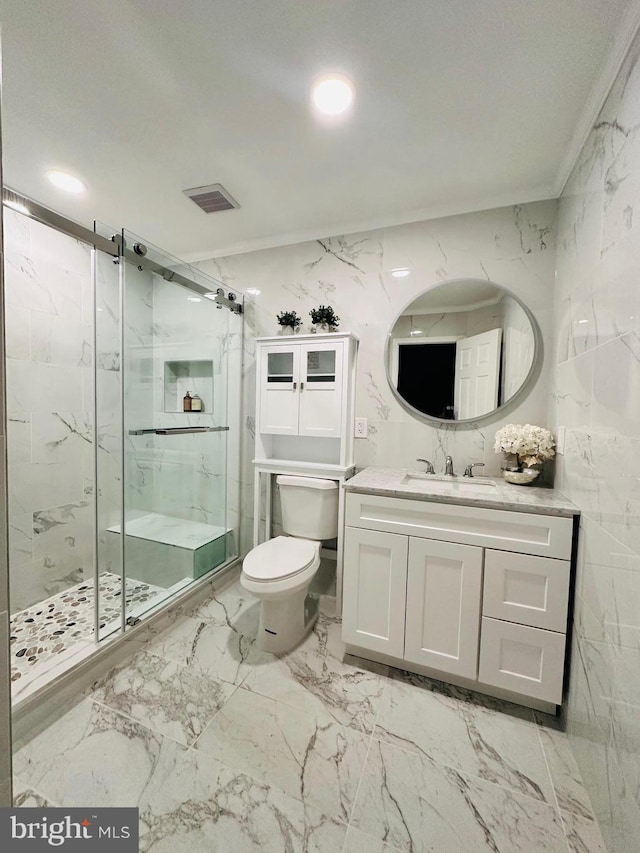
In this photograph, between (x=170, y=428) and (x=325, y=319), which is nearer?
(x=325, y=319)

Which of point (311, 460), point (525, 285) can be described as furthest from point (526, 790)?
point (525, 285)

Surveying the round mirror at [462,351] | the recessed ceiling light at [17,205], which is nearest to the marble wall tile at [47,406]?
the recessed ceiling light at [17,205]

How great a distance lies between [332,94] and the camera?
136cm

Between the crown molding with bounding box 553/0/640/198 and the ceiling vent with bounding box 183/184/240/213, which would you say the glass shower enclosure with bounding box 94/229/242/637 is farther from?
the crown molding with bounding box 553/0/640/198

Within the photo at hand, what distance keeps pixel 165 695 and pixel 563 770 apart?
5.14 feet

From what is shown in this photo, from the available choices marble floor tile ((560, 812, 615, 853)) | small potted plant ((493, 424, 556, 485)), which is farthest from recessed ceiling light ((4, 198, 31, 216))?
marble floor tile ((560, 812, 615, 853))

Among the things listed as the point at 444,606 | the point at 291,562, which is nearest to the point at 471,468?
the point at 444,606

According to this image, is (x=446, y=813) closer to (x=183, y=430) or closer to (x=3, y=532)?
(x=3, y=532)

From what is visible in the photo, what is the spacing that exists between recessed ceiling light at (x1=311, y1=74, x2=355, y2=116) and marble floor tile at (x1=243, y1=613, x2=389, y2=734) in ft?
8.07

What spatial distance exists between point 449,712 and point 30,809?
4.88 ft

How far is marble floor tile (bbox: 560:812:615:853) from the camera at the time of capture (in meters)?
1.06

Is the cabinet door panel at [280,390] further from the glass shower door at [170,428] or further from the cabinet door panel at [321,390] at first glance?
the glass shower door at [170,428]

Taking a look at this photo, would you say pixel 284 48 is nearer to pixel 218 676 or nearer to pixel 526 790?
pixel 218 676

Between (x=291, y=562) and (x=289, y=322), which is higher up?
(x=289, y=322)
